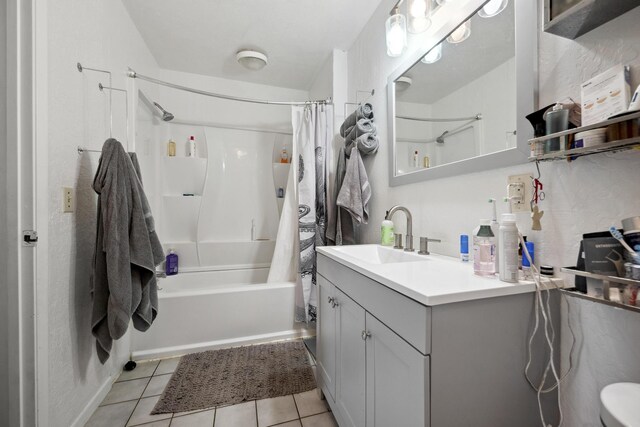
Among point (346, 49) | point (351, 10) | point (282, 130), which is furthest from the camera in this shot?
point (282, 130)

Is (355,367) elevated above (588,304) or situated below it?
below

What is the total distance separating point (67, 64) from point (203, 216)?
1.73 metres

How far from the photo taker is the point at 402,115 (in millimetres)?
1481

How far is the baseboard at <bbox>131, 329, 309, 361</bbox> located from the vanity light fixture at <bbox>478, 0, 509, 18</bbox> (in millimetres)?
2210

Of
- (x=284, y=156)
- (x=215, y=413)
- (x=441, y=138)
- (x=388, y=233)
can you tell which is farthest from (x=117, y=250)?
(x=284, y=156)

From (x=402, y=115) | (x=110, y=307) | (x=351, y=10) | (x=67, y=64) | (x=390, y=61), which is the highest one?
(x=351, y=10)

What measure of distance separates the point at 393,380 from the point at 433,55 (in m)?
1.40

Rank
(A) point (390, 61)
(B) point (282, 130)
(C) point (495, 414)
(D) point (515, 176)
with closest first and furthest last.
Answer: (C) point (495, 414) → (D) point (515, 176) → (A) point (390, 61) → (B) point (282, 130)

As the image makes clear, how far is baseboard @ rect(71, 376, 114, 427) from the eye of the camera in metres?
1.24

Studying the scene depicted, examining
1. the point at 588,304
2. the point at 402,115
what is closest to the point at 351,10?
the point at 402,115

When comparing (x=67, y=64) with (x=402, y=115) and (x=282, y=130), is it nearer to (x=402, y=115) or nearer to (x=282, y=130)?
(x=402, y=115)

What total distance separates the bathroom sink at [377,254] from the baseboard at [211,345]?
1.05 metres

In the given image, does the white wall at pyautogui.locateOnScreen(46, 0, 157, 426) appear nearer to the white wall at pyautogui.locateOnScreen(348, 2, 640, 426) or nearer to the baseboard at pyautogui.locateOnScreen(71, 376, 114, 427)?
the baseboard at pyautogui.locateOnScreen(71, 376, 114, 427)

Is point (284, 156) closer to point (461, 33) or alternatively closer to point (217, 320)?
point (217, 320)
